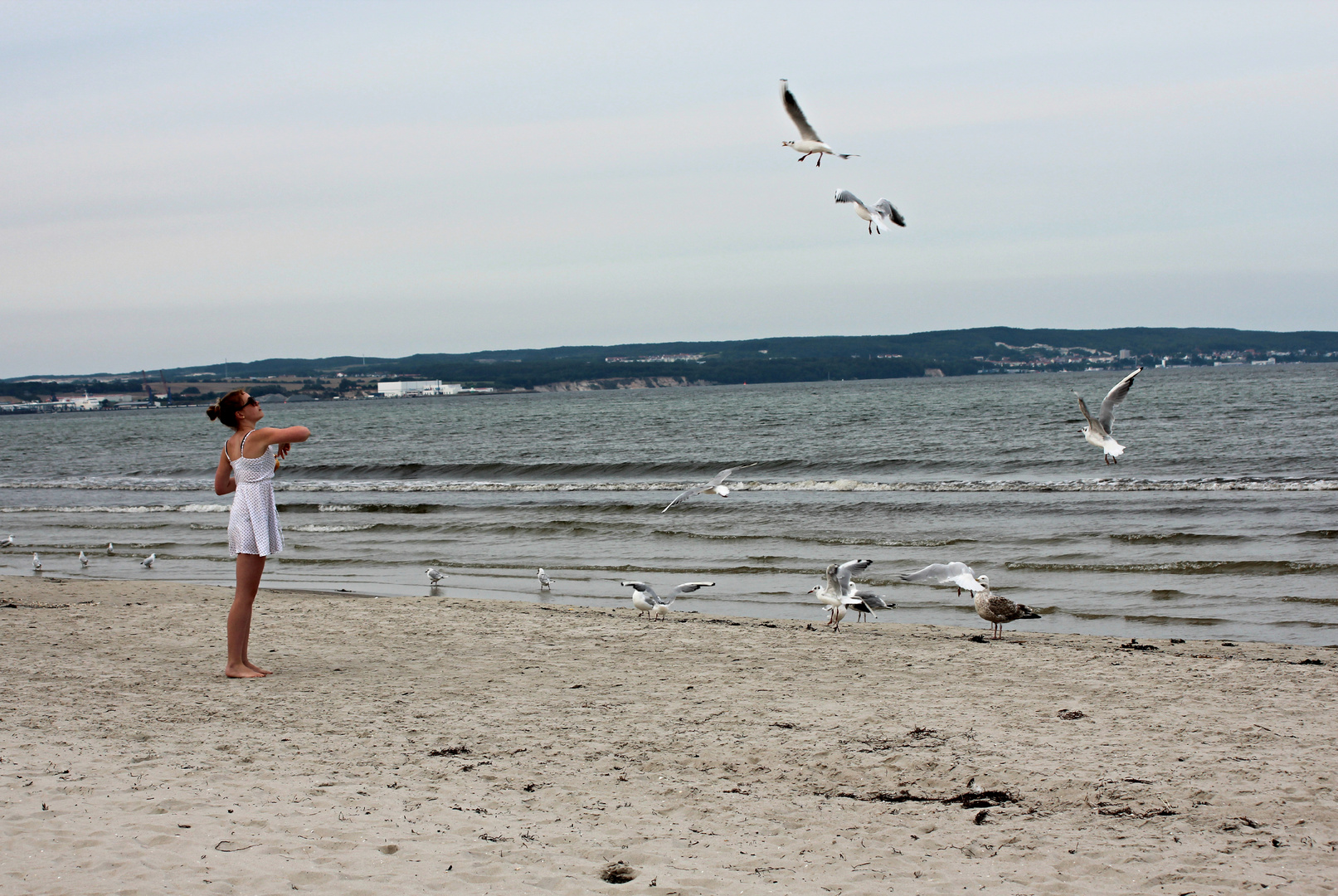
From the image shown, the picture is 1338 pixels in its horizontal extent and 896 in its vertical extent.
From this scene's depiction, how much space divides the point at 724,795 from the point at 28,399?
168m

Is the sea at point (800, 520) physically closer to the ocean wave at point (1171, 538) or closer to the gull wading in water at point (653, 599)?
the ocean wave at point (1171, 538)

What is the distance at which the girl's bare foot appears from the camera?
716cm

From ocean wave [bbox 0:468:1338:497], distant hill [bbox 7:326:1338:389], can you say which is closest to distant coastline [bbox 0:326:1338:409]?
distant hill [bbox 7:326:1338:389]

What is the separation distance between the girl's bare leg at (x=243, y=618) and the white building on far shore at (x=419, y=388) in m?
131

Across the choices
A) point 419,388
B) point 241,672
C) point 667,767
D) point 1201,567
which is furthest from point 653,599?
point 419,388

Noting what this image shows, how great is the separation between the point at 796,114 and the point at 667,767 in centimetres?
499

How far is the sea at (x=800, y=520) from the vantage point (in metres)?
11.9

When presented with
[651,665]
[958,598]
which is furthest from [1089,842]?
[958,598]

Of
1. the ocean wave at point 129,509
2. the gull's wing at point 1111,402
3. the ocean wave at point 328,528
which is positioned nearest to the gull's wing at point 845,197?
the gull's wing at point 1111,402

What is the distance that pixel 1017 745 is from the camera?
5641 mm

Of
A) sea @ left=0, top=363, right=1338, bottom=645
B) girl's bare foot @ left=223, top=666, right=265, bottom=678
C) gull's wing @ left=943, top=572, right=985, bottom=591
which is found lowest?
sea @ left=0, top=363, right=1338, bottom=645

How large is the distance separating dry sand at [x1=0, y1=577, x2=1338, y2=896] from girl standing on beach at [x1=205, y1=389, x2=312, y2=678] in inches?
36.3

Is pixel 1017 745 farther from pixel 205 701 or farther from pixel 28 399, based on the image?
pixel 28 399

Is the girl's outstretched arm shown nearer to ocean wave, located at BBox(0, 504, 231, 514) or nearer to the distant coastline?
ocean wave, located at BBox(0, 504, 231, 514)
